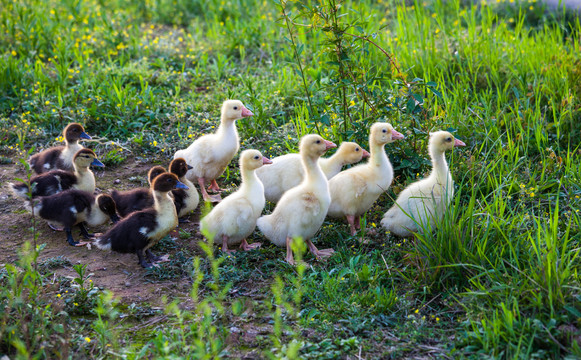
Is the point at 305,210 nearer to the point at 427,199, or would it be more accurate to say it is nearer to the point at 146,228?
the point at 427,199

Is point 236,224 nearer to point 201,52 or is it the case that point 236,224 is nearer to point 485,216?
point 485,216

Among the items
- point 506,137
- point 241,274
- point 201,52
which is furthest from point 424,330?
point 201,52

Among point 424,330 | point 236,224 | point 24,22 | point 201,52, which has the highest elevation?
point 24,22

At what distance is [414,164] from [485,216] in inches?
46.0

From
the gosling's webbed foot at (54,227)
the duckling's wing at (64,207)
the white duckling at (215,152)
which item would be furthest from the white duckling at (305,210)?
the gosling's webbed foot at (54,227)

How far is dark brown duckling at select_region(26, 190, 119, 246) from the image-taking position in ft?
18.6

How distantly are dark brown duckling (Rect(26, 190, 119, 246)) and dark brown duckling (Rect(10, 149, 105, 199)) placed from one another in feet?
0.74

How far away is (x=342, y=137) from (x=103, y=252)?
A: 2563mm

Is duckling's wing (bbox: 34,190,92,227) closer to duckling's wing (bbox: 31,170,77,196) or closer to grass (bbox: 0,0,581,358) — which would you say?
duckling's wing (bbox: 31,170,77,196)

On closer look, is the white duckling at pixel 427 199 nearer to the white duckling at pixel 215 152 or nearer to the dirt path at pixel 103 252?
the dirt path at pixel 103 252

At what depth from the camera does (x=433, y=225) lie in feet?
16.8

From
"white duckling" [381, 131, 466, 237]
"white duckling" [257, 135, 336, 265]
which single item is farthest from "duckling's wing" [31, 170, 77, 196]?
"white duckling" [381, 131, 466, 237]

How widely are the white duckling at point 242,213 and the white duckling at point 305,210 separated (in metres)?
0.13

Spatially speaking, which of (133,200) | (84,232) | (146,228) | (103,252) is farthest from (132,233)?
(84,232)
